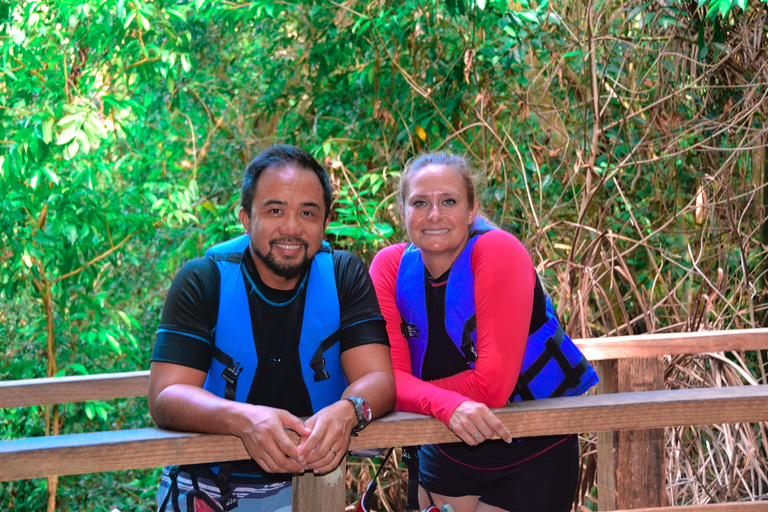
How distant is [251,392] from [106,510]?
3862 millimetres

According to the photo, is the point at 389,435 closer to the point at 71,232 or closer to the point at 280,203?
the point at 280,203

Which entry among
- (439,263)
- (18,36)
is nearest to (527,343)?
(439,263)

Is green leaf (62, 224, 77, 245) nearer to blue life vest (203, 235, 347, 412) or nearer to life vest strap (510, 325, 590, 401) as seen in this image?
blue life vest (203, 235, 347, 412)

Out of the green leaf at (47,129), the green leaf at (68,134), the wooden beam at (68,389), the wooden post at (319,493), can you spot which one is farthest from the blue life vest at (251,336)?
the green leaf at (47,129)

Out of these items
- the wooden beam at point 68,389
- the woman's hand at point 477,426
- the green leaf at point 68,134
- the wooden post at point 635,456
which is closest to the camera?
the woman's hand at point 477,426

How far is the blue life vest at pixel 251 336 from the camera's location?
61.4 inches

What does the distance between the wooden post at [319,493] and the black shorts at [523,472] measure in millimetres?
440

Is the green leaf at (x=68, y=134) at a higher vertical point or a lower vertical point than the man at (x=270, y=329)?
higher

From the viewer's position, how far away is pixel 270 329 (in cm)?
160

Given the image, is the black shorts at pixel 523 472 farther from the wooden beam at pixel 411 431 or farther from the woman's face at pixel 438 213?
the woman's face at pixel 438 213

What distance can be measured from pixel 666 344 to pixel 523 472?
785 mm

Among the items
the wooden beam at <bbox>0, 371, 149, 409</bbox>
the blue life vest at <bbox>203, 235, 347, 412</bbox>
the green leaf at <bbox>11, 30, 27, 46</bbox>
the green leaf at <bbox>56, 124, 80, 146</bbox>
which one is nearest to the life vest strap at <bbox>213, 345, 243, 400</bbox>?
the blue life vest at <bbox>203, 235, 347, 412</bbox>

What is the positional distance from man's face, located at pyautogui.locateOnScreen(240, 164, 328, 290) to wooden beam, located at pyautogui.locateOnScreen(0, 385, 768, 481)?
448 millimetres

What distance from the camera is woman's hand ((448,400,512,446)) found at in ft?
4.42
